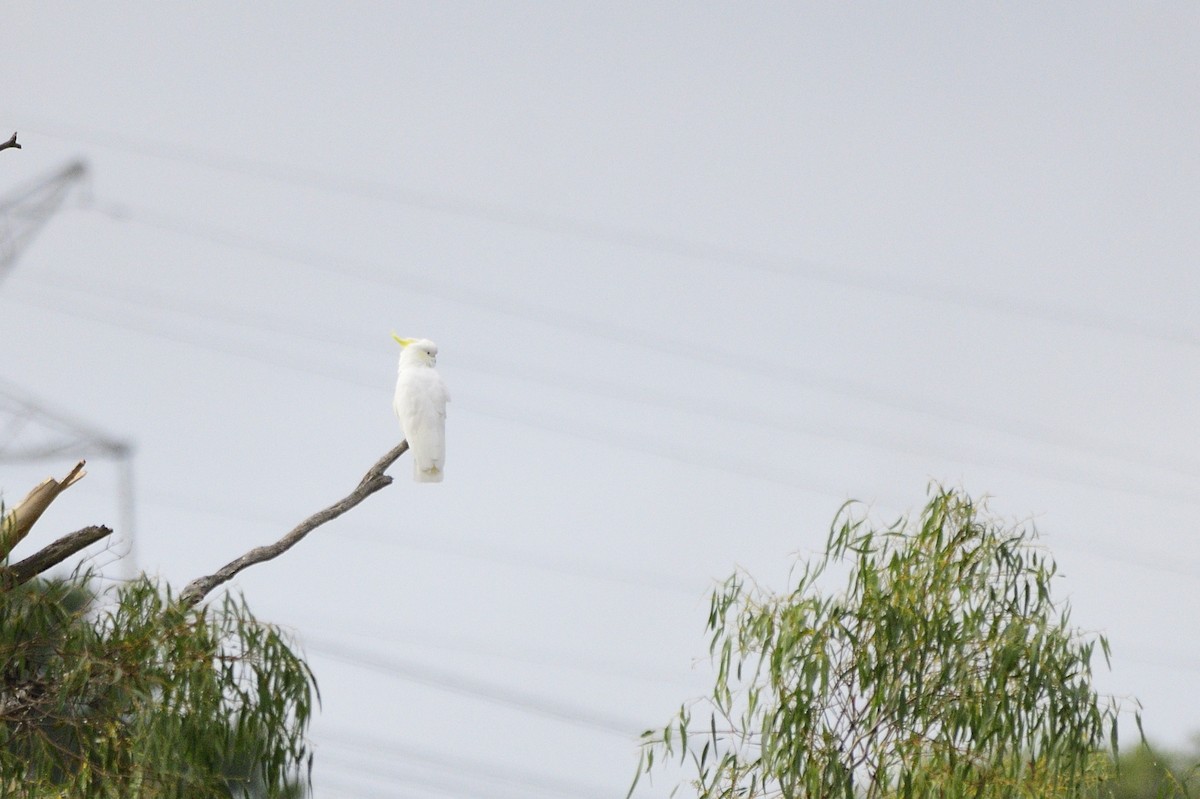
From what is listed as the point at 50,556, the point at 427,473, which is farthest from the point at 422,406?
the point at 50,556

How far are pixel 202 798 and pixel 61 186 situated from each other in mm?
8802

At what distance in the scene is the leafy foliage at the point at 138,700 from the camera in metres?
6.02

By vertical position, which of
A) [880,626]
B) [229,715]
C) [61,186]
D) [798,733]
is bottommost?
[229,715]

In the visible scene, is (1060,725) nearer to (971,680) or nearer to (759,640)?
(971,680)

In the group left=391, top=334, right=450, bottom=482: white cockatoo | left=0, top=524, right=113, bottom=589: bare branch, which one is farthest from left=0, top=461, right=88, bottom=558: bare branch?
left=391, top=334, right=450, bottom=482: white cockatoo

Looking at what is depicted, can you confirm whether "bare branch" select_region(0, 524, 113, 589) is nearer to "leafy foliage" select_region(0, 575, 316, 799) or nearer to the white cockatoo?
"leafy foliage" select_region(0, 575, 316, 799)

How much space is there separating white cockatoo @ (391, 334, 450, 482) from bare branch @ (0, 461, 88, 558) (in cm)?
136

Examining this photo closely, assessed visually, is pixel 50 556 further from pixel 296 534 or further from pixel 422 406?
pixel 422 406

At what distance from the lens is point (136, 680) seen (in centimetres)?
618

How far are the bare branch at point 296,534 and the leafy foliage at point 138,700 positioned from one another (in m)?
0.09

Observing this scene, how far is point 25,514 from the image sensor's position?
6.20 m

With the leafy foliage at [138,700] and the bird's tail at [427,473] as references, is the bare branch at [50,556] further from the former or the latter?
the bird's tail at [427,473]

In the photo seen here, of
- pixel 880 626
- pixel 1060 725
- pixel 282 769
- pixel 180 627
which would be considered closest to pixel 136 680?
pixel 180 627

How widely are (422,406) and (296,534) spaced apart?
902 mm
